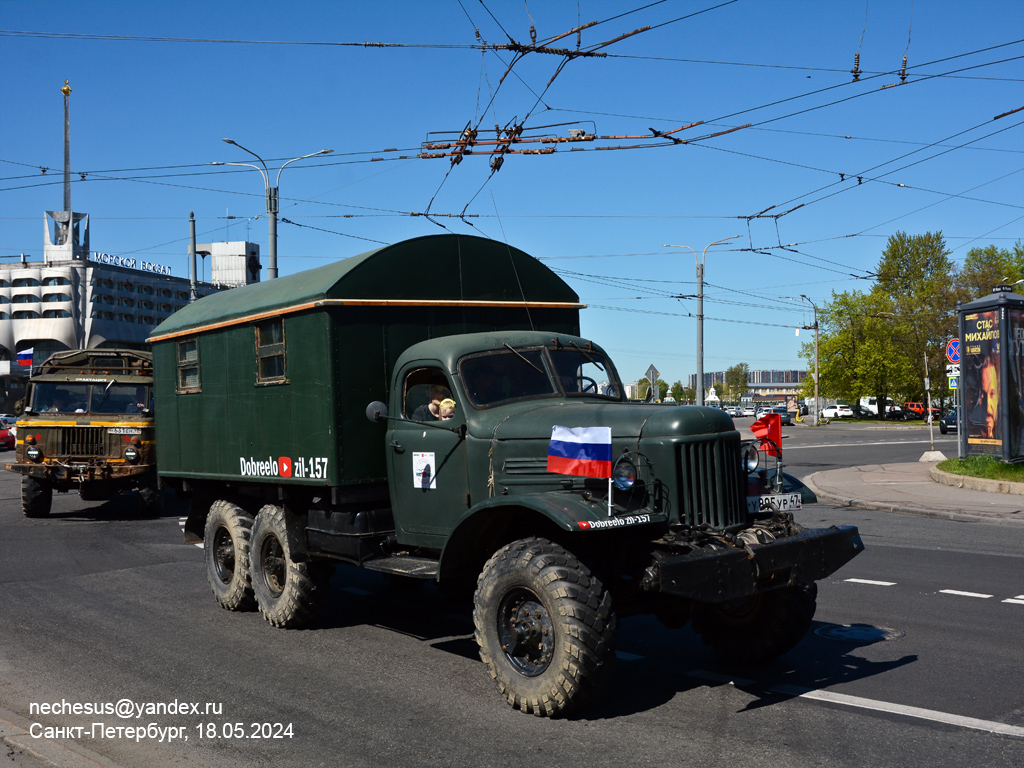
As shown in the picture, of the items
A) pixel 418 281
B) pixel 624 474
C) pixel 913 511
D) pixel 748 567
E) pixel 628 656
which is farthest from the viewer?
pixel 913 511

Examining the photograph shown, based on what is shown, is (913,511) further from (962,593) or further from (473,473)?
(473,473)

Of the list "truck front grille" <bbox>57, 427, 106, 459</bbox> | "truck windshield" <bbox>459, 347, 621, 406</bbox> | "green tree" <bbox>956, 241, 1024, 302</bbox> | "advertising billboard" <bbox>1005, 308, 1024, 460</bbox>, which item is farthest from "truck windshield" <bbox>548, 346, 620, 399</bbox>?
"green tree" <bbox>956, 241, 1024, 302</bbox>

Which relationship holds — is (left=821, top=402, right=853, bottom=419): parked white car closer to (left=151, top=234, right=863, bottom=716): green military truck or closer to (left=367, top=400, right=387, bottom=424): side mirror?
(left=151, top=234, right=863, bottom=716): green military truck

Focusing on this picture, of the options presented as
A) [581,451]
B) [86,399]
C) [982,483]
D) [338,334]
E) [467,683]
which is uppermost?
[338,334]

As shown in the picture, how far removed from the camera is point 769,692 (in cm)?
609

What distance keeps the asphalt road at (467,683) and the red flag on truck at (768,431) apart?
158 centimetres

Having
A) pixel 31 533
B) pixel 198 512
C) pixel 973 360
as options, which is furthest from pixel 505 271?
pixel 973 360

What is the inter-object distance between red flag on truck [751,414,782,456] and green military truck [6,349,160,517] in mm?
13317

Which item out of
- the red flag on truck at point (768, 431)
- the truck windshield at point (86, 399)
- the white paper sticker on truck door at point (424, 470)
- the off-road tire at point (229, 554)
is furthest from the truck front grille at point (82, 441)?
the red flag on truck at point (768, 431)

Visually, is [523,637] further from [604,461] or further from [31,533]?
[31,533]

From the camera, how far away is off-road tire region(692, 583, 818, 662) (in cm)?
652

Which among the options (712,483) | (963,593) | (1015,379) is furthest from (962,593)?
(1015,379)

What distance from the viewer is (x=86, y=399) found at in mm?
18562

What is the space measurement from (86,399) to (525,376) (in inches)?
563
